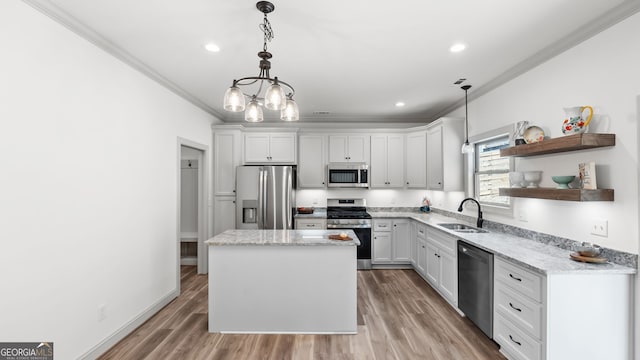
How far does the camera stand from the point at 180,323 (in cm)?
308

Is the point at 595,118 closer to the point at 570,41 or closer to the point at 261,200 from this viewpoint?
the point at 570,41

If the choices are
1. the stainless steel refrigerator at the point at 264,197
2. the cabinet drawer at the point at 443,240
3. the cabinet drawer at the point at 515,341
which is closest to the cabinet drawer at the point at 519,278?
the cabinet drawer at the point at 515,341

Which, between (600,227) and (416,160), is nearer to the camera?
(600,227)

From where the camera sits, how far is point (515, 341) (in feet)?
7.55

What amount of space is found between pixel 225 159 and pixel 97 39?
2641 millimetres

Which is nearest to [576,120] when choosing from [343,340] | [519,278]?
[519,278]

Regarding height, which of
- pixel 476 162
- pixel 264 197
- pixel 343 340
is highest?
pixel 476 162

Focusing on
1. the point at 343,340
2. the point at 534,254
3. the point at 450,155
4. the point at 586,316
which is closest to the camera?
the point at 586,316

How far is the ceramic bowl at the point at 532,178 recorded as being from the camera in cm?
275

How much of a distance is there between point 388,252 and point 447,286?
57.0 inches

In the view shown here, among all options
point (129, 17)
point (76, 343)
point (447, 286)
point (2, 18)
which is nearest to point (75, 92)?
point (2, 18)

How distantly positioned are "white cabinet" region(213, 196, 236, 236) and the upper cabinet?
0.12 meters

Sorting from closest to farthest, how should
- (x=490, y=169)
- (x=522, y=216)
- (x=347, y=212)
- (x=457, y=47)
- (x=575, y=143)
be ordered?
1. (x=575, y=143)
2. (x=457, y=47)
3. (x=522, y=216)
4. (x=490, y=169)
5. (x=347, y=212)

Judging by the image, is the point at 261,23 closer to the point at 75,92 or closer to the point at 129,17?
the point at 129,17
